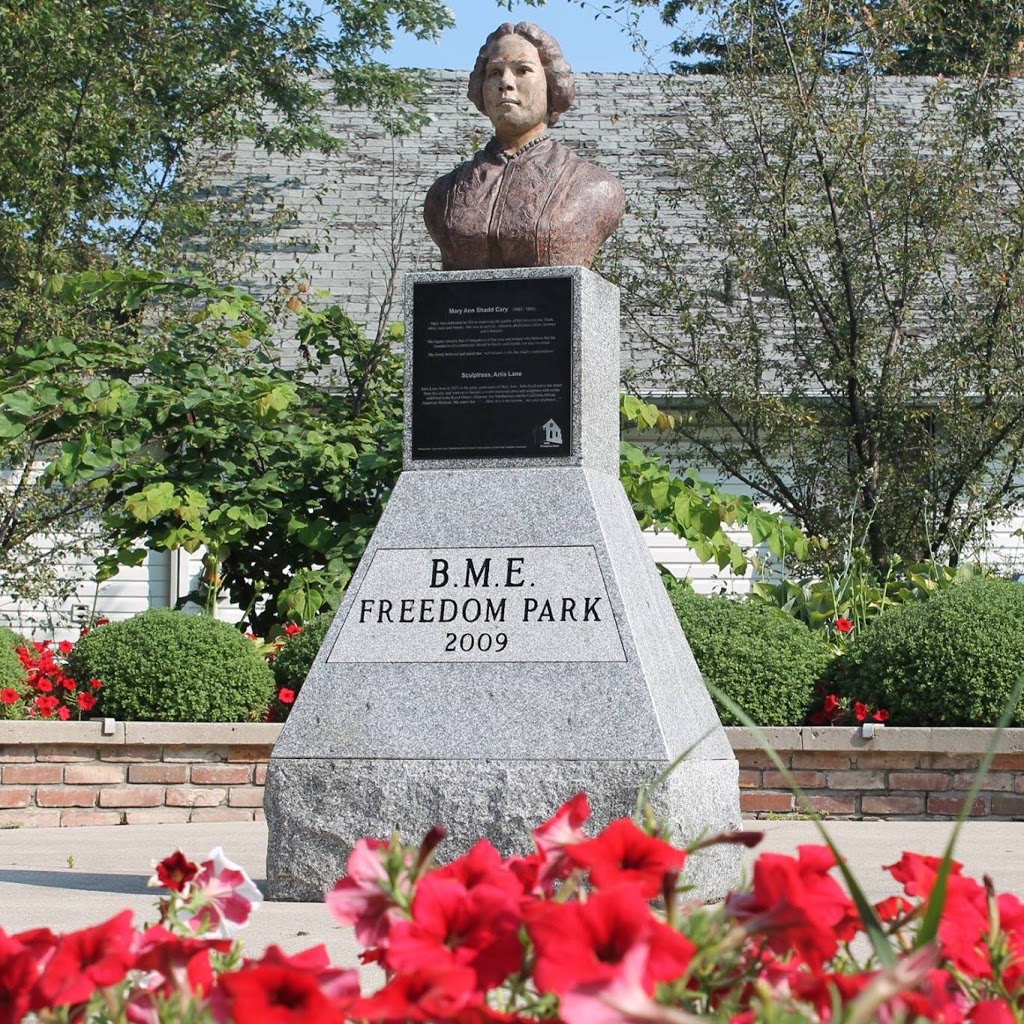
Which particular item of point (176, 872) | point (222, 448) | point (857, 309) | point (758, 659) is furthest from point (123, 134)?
point (176, 872)

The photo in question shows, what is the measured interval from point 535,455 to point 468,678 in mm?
792

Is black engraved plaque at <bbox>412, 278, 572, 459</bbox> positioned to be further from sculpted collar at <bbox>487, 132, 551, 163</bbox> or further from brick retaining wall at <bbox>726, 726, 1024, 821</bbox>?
brick retaining wall at <bbox>726, 726, 1024, 821</bbox>

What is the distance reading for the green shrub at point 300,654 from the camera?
8.03 m

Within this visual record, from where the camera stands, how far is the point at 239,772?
25.2 feet

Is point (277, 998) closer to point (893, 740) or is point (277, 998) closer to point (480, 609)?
point (480, 609)

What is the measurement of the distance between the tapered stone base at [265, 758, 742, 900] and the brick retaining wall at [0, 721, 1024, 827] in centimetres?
240

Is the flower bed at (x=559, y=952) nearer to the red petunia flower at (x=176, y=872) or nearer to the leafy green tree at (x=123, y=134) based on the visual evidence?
the red petunia flower at (x=176, y=872)

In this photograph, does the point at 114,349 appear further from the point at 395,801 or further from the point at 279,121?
the point at 279,121

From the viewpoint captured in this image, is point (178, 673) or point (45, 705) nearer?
point (45, 705)

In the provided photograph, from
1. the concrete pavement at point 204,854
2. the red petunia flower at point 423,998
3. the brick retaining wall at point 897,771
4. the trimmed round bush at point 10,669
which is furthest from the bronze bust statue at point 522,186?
the red petunia flower at point 423,998

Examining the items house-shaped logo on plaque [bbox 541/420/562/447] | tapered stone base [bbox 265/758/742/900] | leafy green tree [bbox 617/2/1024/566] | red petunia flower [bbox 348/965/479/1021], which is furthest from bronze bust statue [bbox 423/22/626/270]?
leafy green tree [bbox 617/2/1024/566]

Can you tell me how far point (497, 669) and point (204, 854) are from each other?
5.35ft

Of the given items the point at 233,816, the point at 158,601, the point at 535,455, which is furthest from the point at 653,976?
the point at 158,601

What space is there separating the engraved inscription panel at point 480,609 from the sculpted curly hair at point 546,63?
5.59ft
